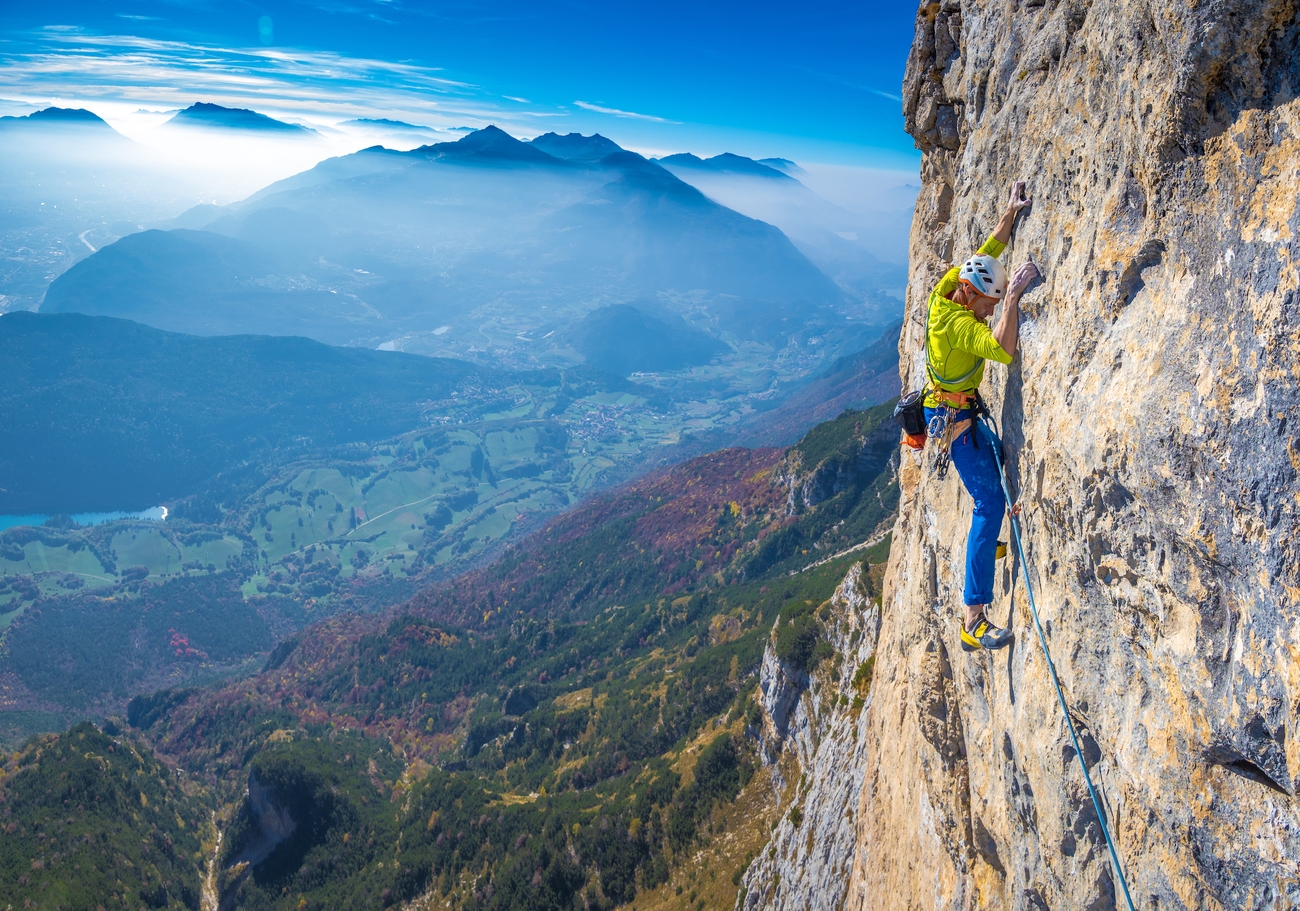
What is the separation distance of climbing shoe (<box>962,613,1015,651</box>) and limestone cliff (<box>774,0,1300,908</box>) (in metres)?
0.20

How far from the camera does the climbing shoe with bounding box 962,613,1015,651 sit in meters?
8.33

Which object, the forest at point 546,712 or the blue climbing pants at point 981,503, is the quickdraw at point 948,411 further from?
the forest at point 546,712

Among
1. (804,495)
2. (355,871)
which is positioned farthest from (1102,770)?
(804,495)

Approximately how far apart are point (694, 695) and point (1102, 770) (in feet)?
217

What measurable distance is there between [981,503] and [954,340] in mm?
2159

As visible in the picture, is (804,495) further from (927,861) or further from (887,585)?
(927,861)

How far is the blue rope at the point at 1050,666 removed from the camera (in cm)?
599

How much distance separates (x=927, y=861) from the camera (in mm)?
10930

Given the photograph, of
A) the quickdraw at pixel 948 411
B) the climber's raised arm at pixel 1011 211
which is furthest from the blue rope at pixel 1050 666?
the climber's raised arm at pixel 1011 211

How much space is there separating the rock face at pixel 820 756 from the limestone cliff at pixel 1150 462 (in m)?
12.1

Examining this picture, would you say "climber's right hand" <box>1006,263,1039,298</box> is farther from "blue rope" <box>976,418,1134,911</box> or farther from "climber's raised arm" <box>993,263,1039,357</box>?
"blue rope" <box>976,418,1134,911</box>

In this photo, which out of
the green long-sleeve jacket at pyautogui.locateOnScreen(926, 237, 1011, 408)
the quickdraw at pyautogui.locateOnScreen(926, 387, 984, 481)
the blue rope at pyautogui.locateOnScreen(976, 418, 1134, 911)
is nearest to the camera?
the blue rope at pyautogui.locateOnScreen(976, 418, 1134, 911)

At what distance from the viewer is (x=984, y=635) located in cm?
863

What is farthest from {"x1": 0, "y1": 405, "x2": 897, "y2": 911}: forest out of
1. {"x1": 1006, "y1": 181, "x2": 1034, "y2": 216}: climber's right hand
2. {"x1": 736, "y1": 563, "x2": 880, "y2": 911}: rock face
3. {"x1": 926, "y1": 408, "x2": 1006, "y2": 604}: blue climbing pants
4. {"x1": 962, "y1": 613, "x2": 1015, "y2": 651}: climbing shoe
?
{"x1": 1006, "y1": 181, "x2": 1034, "y2": 216}: climber's right hand
